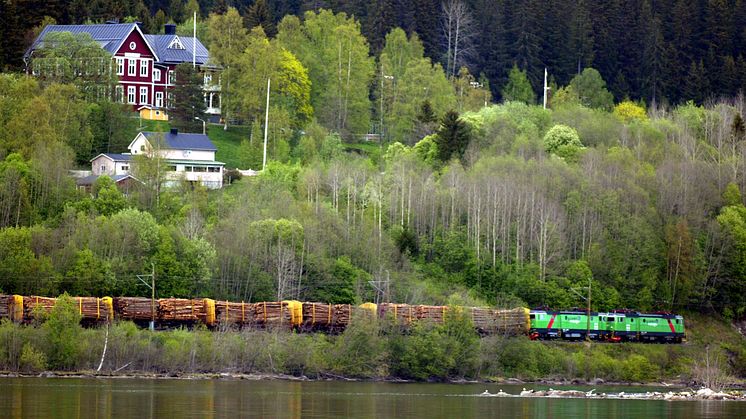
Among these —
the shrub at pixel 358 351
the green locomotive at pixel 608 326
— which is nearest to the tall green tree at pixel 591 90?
the green locomotive at pixel 608 326

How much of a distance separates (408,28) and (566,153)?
4570 centimetres

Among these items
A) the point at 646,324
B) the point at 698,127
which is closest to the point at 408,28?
the point at 698,127

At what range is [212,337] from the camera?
7825 cm

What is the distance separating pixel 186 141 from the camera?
112 metres

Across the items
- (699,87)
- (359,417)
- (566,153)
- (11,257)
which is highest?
(699,87)

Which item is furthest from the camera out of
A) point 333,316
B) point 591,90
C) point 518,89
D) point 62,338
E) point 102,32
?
point 518,89

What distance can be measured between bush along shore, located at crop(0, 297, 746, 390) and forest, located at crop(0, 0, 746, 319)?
20.8 ft

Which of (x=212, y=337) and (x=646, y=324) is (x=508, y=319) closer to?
(x=646, y=324)

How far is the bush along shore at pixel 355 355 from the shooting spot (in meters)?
73.5

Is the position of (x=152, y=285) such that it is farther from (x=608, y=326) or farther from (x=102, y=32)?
(x=102, y=32)

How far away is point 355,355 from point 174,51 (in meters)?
55.5

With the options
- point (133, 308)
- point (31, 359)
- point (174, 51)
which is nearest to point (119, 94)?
point (174, 51)

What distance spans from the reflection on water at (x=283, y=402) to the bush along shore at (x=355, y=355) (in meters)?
2.93

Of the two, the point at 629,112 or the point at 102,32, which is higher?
the point at 102,32
